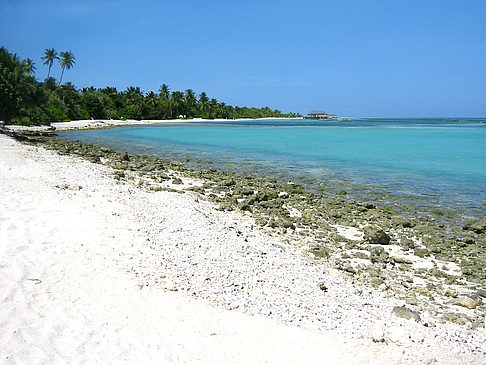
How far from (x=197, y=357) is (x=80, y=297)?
89.0 inches

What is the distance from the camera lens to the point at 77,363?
4211mm

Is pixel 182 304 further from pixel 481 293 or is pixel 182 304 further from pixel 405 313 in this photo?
pixel 481 293

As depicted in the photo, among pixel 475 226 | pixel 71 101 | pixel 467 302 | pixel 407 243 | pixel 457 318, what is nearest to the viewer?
pixel 457 318

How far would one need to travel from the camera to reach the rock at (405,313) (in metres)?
5.94

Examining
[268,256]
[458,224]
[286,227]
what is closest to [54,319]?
[268,256]

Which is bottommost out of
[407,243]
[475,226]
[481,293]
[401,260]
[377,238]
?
[481,293]

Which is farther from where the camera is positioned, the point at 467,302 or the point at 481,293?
the point at 481,293

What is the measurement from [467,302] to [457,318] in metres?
0.79

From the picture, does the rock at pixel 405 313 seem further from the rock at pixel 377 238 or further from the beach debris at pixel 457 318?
the rock at pixel 377 238

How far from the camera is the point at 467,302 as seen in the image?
21.9 feet

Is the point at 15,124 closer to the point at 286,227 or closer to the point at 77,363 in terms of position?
the point at 286,227

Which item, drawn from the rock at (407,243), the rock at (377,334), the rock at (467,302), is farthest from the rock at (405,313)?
the rock at (407,243)

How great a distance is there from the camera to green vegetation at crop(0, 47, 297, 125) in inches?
1499

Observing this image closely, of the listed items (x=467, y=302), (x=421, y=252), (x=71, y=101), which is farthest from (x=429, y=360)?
(x=71, y=101)
